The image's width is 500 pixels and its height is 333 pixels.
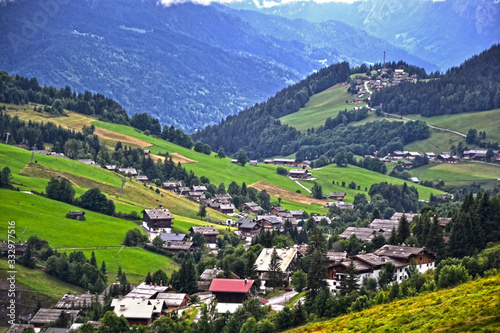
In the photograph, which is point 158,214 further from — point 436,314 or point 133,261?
point 436,314

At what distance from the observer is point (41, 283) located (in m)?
103

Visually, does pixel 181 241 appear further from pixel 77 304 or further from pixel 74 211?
pixel 77 304

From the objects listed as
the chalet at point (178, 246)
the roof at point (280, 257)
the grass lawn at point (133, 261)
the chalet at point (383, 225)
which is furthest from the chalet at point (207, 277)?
the chalet at point (383, 225)

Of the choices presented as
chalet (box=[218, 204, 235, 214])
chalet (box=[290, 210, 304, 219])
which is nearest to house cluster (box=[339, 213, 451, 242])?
chalet (box=[290, 210, 304, 219])

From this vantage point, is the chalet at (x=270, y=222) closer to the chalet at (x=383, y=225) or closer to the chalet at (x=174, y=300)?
the chalet at (x=383, y=225)

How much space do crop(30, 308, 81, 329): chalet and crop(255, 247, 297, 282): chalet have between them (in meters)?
23.5

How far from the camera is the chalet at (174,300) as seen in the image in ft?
284

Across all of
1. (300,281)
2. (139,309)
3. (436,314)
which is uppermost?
(436,314)

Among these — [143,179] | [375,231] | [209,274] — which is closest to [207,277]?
[209,274]

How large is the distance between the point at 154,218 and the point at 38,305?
46.9m

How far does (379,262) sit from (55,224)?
222ft

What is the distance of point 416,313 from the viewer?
57.4m

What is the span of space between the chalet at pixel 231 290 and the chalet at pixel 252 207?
98193 mm

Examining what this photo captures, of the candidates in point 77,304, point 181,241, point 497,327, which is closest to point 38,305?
point 77,304
